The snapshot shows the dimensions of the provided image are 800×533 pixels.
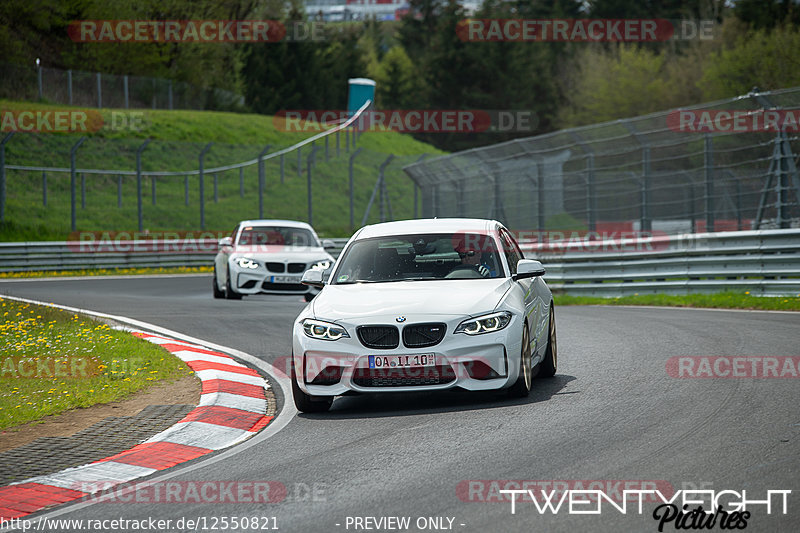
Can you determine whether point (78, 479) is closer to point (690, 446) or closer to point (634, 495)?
A: point (634, 495)

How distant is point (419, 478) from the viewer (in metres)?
5.70

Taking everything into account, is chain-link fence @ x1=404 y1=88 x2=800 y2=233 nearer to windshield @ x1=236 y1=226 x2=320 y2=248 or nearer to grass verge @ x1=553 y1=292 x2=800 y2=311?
grass verge @ x1=553 y1=292 x2=800 y2=311

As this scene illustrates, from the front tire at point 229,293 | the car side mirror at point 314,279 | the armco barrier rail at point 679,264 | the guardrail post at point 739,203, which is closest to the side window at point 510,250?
the car side mirror at point 314,279

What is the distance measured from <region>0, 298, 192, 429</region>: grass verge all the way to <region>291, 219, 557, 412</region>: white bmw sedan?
194 centimetres

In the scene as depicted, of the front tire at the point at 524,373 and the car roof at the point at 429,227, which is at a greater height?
the car roof at the point at 429,227

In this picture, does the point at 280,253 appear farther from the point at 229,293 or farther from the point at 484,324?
the point at 484,324

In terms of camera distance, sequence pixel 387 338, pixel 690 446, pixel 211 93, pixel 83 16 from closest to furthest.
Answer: pixel 690 446 → pixel 387 338 → pixel 83 16 → pixel 211 93

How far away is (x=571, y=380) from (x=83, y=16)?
181 feet

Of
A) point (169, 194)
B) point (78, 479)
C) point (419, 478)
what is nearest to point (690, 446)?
point (419, 478)

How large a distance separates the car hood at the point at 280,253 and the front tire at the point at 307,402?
10797 mm

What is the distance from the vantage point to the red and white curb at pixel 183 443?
583 centimetres

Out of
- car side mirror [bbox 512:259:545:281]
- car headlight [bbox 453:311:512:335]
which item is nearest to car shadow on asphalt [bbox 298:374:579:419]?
car headlight [bbox 453:311:512:335]

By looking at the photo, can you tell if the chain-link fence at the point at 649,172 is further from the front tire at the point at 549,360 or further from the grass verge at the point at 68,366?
the grass verge at the point at 68,366

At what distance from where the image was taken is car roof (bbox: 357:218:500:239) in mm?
9281
